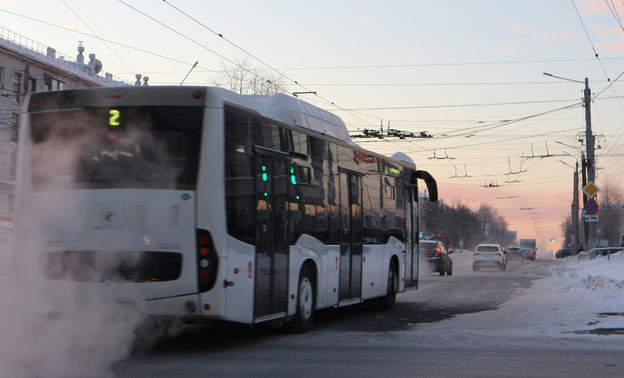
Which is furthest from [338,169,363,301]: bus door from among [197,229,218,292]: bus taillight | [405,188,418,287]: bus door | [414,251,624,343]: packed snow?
[197,229,218,292]: bus taillight

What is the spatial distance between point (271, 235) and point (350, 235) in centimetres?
328

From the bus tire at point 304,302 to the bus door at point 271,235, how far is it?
59 centimetres

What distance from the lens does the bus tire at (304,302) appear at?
37.2 ft

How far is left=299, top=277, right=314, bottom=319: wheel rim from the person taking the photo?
11445 mm

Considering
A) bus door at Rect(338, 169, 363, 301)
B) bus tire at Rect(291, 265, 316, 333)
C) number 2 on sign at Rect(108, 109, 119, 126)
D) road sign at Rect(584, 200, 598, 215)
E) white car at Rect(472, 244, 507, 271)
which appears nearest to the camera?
number 2 on sign at Rect(108, 109, 119, 126)

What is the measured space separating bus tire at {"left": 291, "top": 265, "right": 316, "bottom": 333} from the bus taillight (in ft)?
8.21

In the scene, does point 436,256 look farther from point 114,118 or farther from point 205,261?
point 114,118

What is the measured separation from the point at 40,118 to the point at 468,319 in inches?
304

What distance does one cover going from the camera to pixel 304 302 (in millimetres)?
11578

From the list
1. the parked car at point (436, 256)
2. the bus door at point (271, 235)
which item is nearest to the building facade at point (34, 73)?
the parked car at point (436, 256)

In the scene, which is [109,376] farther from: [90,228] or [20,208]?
[20,208]

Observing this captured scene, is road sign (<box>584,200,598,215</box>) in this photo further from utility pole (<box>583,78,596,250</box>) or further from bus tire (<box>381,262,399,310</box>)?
bus tire (<box>381,262,399,310</box>)

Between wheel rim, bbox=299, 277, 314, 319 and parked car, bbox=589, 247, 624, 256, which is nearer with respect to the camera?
wheel rim, bbox=299, 277, 314, 319

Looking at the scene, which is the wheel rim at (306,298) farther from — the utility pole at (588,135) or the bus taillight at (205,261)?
the utility pole at (588,135)
